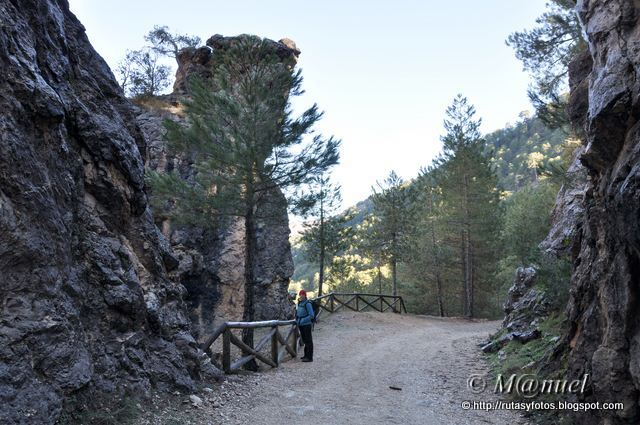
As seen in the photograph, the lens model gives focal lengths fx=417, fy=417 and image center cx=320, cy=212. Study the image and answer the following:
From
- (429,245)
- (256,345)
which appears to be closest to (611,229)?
(256,345)

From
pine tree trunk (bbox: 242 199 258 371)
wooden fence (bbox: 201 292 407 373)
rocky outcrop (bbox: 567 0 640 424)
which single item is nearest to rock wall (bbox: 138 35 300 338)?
pine tree trunk (bbox: 242 199 258 371)

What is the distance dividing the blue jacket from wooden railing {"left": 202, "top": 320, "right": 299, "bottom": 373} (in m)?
0.47

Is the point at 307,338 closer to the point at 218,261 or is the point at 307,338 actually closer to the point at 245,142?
the point at 245,142

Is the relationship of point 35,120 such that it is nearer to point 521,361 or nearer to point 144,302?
point 144,302

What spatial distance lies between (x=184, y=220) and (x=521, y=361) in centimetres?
908

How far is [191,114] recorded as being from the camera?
11.8 metres

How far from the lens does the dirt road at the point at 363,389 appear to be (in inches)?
252

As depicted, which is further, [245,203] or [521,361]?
[245,203]

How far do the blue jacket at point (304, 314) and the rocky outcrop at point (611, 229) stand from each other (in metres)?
6.03

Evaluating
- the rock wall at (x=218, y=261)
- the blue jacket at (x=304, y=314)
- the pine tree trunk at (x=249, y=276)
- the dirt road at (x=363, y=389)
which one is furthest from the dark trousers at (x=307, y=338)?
the rock wall at (x=218, y=261)

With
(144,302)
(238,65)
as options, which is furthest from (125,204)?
(238,65)

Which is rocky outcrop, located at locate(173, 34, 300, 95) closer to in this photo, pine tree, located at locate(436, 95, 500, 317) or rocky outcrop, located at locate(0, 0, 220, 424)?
pine tree, located at locate(436, 95, 500, 317)

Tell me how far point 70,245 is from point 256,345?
572cm

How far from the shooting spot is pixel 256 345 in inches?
400
